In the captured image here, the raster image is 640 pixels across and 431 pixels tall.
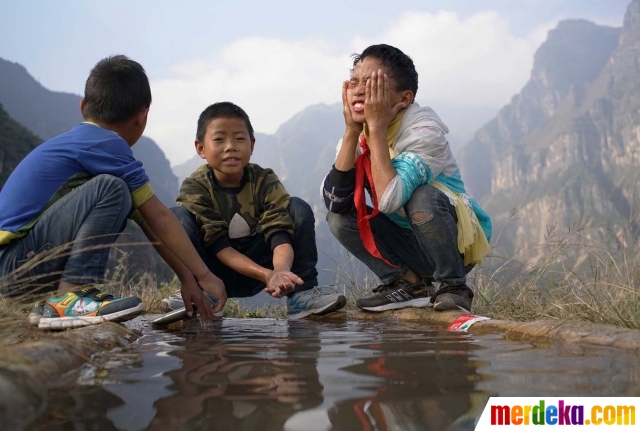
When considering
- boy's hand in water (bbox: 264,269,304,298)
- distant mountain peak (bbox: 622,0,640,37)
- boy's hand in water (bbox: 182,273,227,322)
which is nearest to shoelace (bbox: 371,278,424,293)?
boy's hand in water (bbox: 264,269,304,298)

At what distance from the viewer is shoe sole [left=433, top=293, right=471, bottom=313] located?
3.26m

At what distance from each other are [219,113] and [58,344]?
2.56 metres

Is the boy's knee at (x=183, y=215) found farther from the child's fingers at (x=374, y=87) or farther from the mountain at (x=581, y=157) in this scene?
the mountain at (x=581, y=157)

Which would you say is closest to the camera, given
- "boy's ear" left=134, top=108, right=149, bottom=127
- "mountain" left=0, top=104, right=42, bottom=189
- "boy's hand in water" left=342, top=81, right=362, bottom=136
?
"boy's ear" left=134, top=108, right=149, bottom=127

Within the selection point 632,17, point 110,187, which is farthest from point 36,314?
point 632,17

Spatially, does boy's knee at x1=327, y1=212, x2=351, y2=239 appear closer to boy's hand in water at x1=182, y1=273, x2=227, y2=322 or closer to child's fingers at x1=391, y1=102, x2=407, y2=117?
child's fingers at x1=391, y1=102, x2=407, y2=117

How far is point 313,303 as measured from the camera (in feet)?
11.9

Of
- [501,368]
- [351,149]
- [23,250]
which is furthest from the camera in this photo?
[351,149]

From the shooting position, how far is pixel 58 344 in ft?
5.47

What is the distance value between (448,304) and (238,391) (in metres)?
2.07

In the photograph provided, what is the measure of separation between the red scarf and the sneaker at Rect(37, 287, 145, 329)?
1528 millimetres

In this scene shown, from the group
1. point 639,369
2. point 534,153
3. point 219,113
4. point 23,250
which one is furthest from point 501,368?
point 534,153

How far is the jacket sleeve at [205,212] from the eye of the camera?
378 cm

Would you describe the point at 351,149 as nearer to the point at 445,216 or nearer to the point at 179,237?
the point at 445,216
